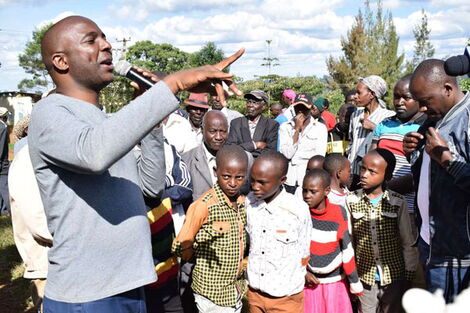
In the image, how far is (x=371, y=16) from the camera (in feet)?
127

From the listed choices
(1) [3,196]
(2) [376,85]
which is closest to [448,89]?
(2) [376,85]

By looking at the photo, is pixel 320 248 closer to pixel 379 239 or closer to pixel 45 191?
pixel 379 239

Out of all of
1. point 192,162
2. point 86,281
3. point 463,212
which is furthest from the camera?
point 192,162

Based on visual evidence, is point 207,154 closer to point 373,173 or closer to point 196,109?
point 196,109

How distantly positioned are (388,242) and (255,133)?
9.63ft

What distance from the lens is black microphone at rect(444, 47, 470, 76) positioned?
2336mm

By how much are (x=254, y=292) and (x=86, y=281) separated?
193cm

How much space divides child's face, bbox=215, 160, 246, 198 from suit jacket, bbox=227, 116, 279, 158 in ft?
7.28

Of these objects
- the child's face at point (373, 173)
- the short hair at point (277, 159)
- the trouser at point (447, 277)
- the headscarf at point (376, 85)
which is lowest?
the trouser at point (447, 277)

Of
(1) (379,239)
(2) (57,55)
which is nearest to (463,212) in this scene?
(1) (379,239)

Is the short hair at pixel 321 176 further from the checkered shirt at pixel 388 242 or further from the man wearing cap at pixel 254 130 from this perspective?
the man wearing cap at pixel 254 130

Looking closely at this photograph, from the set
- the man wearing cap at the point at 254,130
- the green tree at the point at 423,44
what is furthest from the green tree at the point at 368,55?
the man wearing cap at the point at 254,130

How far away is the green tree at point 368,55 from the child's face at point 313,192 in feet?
108

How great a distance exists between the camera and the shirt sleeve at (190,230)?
3.38 metres
